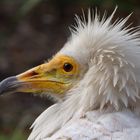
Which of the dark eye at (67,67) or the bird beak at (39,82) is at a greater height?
the dark eye at (67,67)

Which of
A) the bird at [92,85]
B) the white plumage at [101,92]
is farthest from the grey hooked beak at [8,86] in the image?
the white plumage at [101,92]

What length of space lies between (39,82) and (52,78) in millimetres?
111

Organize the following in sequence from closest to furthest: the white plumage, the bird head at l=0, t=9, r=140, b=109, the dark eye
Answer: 1. the white plumage
2. the bird head at l=0, t=9, r=140, b=109
3. the dark eye

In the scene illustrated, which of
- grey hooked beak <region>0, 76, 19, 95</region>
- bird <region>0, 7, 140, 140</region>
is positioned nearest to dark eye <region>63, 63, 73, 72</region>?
bird <region>0, 7, 140, 140</region>

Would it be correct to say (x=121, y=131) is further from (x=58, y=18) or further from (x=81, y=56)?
(x=58, y=18)

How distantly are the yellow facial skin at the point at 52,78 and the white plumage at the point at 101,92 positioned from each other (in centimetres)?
6

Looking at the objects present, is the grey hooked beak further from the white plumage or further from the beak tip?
the white plumage

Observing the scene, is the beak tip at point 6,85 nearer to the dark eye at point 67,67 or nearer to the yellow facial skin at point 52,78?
the yellow facial skin at point 52,78

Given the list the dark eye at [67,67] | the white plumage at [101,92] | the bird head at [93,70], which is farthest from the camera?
the dark eye at [67,67]

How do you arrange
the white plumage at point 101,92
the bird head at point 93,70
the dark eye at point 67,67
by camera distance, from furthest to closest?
the dark eye at point 67,67, the bird head at point 93,70, the white plumage at point 101,92

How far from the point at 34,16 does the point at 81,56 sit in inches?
382

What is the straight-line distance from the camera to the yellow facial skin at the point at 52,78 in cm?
618

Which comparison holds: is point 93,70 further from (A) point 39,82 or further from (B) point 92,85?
(A) point 39,82

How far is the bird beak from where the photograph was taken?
244 inches
